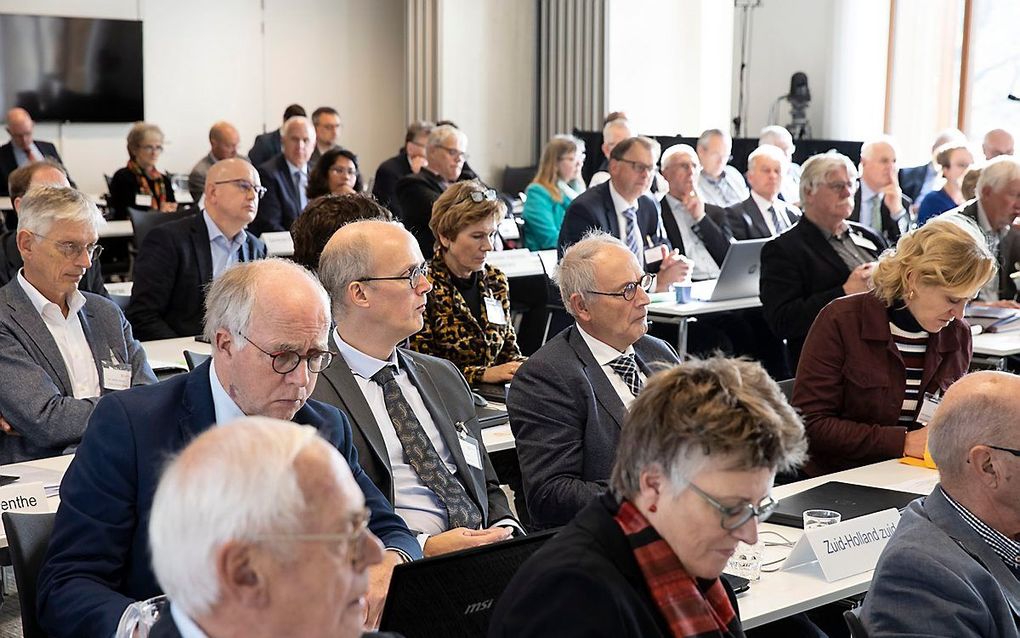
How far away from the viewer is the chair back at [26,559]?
91.9 inches

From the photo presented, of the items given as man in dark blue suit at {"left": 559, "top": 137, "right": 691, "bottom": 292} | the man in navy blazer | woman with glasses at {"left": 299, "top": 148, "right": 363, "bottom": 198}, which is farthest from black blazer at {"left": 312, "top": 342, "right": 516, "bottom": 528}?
the man in navy blazer

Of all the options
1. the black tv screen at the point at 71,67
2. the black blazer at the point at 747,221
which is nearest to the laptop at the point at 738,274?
the black blazer at the point at 747,221

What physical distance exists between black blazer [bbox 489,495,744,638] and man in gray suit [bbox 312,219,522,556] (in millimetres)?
1167

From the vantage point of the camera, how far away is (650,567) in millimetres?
1854

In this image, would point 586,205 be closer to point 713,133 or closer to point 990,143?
point 713,133

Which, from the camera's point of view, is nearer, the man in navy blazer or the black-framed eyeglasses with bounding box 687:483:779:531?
the black-framed eyeglasses with bounding box 687:483:779:531

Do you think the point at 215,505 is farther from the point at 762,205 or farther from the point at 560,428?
the point at 762,205

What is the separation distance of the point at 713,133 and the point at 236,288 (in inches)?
307

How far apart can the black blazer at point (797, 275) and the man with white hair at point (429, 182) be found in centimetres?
261

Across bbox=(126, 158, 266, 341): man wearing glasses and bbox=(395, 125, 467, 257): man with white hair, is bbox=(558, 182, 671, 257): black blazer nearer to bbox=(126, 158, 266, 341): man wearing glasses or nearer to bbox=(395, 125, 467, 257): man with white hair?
bbox=(395, 125, 467, 257): man with white hair

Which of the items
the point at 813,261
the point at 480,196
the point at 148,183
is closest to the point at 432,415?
the point at 480,196

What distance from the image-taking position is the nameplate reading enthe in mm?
2883

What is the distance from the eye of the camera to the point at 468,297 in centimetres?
466

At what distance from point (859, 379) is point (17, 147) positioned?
922cm
